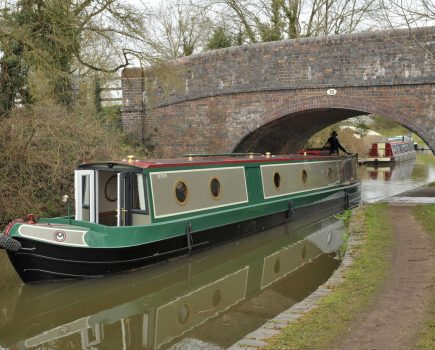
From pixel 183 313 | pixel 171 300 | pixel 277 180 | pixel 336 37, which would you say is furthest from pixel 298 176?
pixel 183 313

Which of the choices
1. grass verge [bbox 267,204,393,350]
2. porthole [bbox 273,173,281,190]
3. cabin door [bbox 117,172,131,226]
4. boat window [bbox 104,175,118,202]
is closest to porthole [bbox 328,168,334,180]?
porthole [bbox 273,173,281,190]

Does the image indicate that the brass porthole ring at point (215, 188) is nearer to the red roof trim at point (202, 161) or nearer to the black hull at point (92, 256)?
the red roof trim at point (202, 161)

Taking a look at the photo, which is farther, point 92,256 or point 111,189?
point 111,189

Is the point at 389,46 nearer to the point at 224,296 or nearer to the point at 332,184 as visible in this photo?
the point at 332,184

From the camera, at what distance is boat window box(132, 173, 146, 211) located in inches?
291

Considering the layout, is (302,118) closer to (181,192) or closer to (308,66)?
(308,66)

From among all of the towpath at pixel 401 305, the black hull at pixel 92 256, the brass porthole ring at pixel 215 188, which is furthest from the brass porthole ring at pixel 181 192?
the towpath at pixel 401 305

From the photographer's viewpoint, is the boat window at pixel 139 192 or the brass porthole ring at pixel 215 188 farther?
the brass porthole ring at pixel 215 188

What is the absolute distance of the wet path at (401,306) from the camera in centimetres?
386

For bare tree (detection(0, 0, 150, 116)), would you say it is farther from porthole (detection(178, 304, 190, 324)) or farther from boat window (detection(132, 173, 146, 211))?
porthole (detection(178, 304, 190, 324))

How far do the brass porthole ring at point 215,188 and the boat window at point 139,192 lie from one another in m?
1.50

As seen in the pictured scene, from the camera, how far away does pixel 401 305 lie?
4.62 meters

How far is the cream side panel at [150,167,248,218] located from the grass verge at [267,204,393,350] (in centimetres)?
220

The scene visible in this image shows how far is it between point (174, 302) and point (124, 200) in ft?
5.90
